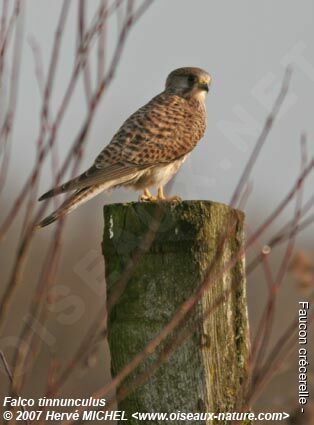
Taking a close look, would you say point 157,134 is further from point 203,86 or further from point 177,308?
point 177,308

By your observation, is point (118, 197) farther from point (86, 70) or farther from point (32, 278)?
point (86, 70)

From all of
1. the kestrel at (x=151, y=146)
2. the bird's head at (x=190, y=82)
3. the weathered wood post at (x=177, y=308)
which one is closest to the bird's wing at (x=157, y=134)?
the kestrel at (x=151, y=146)

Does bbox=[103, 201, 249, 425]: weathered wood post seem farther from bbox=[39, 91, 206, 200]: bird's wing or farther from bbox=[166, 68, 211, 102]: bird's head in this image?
bbox=[166, 68, 211, 102]: bird's head

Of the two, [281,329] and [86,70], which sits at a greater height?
[86,70]

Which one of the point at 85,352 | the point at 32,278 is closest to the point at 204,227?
the point at 85,352

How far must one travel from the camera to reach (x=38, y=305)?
6.72 ft

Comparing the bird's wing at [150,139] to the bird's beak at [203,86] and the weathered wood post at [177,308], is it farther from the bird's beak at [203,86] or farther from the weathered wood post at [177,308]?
the weathered wood post at [177,308]

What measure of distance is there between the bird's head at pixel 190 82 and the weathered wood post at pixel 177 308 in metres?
4.26

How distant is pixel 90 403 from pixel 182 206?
100cm

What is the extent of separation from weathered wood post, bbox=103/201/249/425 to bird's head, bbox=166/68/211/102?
14.0ft

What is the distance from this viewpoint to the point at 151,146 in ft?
20.6

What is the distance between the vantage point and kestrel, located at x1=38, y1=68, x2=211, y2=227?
5.81 m

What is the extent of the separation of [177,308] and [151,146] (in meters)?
3.37

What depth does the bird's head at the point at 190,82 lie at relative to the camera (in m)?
7.38
